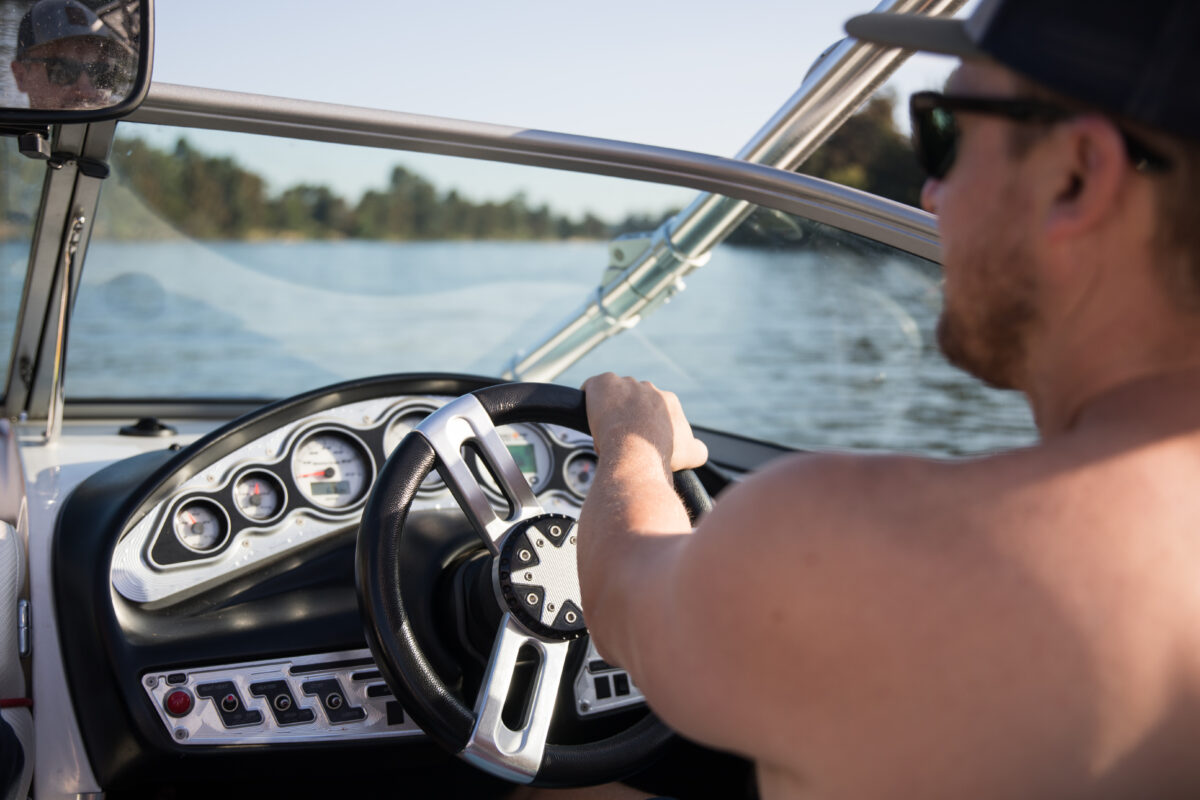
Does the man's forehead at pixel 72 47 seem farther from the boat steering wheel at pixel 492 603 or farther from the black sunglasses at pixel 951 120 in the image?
the black sunglasses at pixel 951 120

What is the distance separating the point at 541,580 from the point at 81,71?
3.25 feet

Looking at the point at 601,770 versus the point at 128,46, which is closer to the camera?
the point at 128,46

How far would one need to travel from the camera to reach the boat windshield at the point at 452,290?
2348 mm

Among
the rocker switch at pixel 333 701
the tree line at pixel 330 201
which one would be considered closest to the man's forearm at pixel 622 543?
the tree line at pixel 330 201

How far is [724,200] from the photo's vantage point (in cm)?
228

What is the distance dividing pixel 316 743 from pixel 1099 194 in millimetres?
1499

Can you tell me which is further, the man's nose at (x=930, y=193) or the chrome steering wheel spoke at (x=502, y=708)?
the chrome steering wheel spoke at (x=502, y=708)

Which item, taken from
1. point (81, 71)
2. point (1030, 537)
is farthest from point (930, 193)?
point (81, 71)

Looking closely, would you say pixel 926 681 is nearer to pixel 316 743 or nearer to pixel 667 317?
pixel 316 743

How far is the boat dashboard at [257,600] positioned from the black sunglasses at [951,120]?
1.08 m

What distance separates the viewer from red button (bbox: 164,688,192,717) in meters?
1.75

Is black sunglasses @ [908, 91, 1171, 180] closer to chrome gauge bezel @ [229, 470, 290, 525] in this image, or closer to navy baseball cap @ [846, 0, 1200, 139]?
navy baseball cap @ [846, 0, 1200, 139]

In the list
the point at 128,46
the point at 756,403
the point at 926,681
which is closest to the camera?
the point at 926,681

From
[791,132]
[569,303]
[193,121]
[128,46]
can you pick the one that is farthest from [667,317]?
[128,46]
